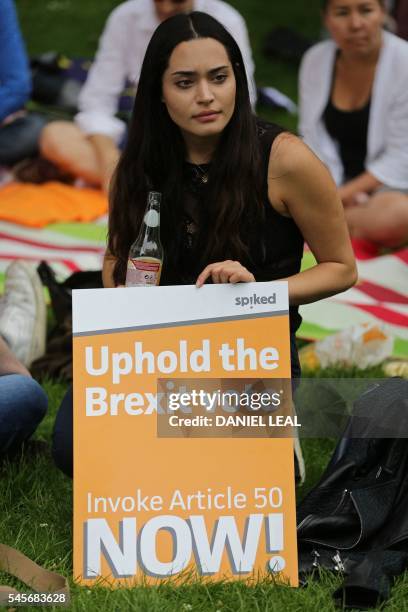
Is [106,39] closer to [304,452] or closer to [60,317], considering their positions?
[60,317]

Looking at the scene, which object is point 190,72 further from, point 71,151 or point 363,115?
point 71,151

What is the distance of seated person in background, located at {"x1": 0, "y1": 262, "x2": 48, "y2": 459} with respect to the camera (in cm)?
323

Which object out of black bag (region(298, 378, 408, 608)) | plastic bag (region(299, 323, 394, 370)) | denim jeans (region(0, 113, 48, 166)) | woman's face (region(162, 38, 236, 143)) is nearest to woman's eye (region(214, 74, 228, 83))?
woman's face (region(162, 38, 236, 143))

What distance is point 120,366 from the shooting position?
9.36 ft

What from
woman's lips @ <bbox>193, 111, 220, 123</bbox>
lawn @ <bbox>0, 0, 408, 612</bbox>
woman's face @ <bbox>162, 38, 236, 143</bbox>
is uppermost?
woman's face @ <bbox>162, 38, 236, 143</bbox>

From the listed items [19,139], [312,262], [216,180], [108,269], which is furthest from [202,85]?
[19,139]

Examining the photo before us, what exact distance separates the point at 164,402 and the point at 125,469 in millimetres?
191

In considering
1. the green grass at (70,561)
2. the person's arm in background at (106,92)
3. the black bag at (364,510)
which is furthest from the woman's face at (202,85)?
the person's arm in background at (106,92)

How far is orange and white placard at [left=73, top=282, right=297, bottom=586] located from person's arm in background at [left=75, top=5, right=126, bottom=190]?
344cm

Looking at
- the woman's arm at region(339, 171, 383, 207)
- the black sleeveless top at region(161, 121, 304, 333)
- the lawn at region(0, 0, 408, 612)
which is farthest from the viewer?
the woman's arm at region(339, 171, 383, 207)

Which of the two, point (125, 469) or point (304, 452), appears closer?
point (125, 469)

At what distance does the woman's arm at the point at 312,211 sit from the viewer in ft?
9.98

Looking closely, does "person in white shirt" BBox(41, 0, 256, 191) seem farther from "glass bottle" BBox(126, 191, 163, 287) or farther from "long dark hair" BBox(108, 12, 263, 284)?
"glass bottle" BBox(126, 191, 163, 287)

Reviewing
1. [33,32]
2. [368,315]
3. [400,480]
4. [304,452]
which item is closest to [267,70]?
[33,32]
